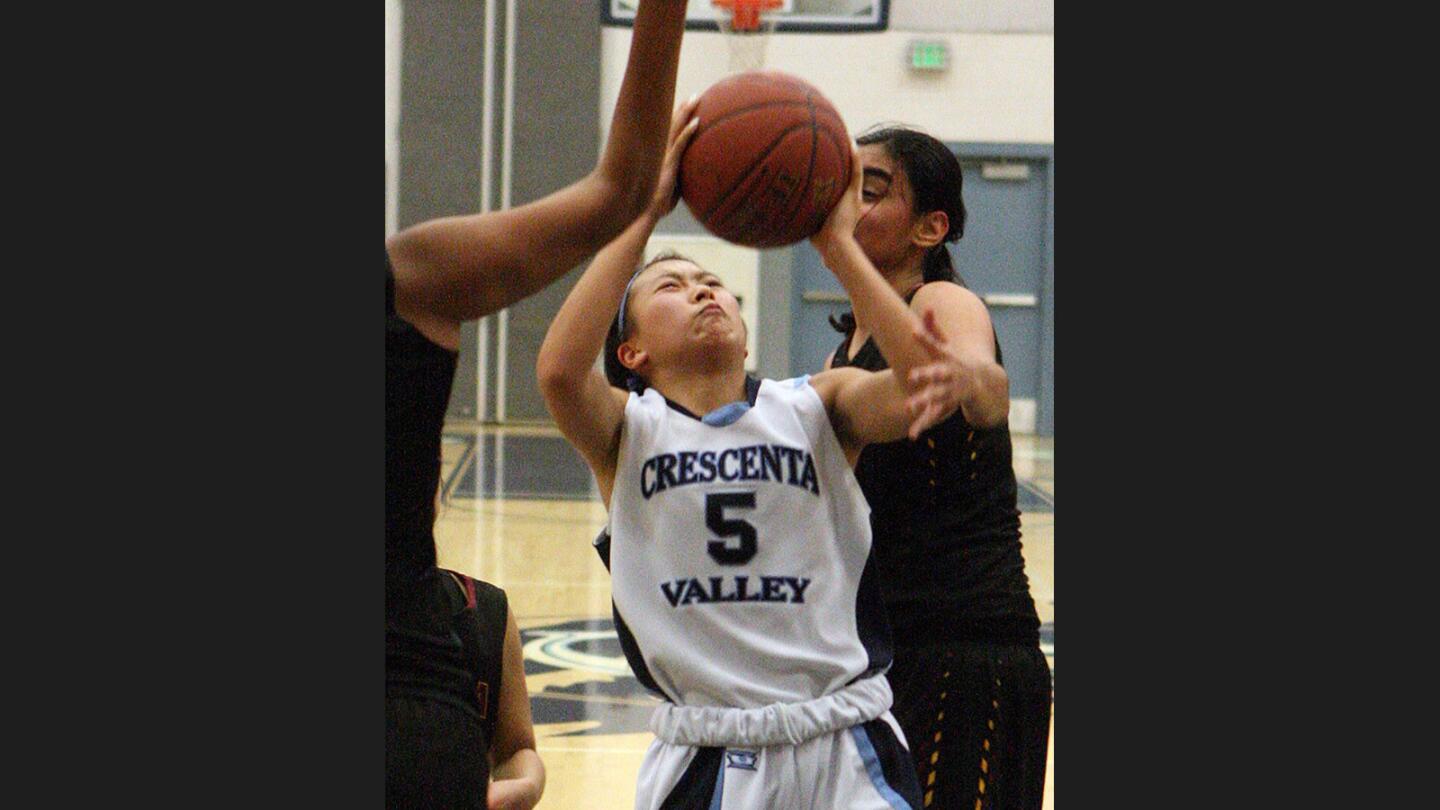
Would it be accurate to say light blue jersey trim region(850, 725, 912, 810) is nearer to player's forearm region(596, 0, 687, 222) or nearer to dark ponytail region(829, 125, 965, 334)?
dark ponytail region(829, 125, 965, 334)

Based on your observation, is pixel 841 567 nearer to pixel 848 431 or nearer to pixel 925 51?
pixel 848 431

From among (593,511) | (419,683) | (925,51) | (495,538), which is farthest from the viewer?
(925,51)

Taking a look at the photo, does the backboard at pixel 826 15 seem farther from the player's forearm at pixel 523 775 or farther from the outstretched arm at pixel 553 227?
the outstretched arm at pixel 553 227

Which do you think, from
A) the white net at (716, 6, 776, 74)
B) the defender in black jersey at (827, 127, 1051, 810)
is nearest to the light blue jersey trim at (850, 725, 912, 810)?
the defender in black jersey at (827, 127, 1051, 810)

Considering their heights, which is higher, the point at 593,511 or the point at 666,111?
the point at 666,111

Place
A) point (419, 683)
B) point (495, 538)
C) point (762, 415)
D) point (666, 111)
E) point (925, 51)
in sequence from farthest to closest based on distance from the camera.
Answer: point (925, 51) < point (495, 538) < point (762, 415) < point (419, 683) < point (666, 111)

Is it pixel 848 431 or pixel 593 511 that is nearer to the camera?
pixel 848 431

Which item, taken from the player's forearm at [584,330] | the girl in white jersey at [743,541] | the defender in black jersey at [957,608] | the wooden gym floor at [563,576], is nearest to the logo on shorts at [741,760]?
the girl in white jersey at [743,541]

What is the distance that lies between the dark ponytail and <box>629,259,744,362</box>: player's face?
1.52 ft

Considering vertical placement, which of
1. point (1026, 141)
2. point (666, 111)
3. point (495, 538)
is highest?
point (1026, 141)

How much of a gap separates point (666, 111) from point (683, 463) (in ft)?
3.34

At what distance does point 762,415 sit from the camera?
9.05ft

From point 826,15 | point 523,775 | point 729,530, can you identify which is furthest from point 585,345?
point 826,15

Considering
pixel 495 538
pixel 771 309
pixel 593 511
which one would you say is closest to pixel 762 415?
pixel 495 538
